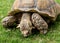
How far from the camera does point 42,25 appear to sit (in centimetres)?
438

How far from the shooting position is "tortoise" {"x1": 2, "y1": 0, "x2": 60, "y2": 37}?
4.36m

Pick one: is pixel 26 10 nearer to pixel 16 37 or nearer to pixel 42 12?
pixel 42 12

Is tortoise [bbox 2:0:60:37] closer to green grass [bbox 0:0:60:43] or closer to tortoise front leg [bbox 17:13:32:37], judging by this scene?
tortoise front leg [bbox 17:13:32:37]

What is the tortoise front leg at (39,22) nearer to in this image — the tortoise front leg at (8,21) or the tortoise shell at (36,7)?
the tortoise shell at (36,7)

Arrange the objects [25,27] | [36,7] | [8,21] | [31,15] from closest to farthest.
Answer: [25,27] → [36,7] → [31,15] → [8,21]

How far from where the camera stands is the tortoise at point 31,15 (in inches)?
171

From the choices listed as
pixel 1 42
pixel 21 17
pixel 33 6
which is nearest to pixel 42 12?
pixel 33 6

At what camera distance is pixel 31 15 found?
459cm

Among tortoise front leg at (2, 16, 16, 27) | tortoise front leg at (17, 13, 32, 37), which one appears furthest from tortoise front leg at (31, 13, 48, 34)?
tortoise front leg at (2, 16, 16, 27)

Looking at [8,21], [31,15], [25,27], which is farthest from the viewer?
[8,21]

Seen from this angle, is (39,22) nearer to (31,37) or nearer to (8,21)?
(31,37)

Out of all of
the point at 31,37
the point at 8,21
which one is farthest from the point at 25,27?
the point at 8,21

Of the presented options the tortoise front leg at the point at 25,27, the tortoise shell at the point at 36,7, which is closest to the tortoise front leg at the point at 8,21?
the tortoise shell at the point at 36,7

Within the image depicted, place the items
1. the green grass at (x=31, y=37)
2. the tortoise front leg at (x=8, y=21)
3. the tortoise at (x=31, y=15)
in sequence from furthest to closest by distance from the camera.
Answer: the tortoise front leg at (x=8, y=21), the tortoise at (x=31, y=15), the green grass at (x=31, y=37)
